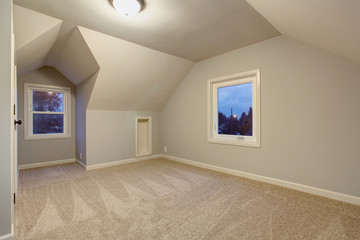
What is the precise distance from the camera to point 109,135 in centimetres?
400

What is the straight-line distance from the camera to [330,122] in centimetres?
229

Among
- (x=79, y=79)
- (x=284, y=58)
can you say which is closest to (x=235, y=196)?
(x=284, y=58)

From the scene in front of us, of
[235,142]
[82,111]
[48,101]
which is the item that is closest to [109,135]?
[82,111]

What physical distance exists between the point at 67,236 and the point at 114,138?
2603 mm

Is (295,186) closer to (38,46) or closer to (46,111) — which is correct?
(38,46)

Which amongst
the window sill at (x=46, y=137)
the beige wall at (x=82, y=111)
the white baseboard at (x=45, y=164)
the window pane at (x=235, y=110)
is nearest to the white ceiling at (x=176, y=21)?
the window pane at (x=235, y=110)

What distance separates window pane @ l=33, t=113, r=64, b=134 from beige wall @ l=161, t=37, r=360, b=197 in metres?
3.80

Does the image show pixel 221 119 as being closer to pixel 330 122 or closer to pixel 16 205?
pixel 330 122

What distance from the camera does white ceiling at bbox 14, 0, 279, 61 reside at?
6.50ft

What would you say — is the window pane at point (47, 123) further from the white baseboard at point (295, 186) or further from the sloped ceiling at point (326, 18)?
the sloped ceiling at point (326, 18)

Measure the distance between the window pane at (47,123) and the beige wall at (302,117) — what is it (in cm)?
380

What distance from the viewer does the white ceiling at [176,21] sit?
198 centimetres

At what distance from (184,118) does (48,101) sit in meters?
3.24

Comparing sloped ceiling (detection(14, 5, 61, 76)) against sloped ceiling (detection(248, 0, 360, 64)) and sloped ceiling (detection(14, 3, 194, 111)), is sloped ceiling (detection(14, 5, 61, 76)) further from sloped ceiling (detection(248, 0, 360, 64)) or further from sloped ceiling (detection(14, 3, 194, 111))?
sloped ceiling (detection(248, 0, 360, 64))
